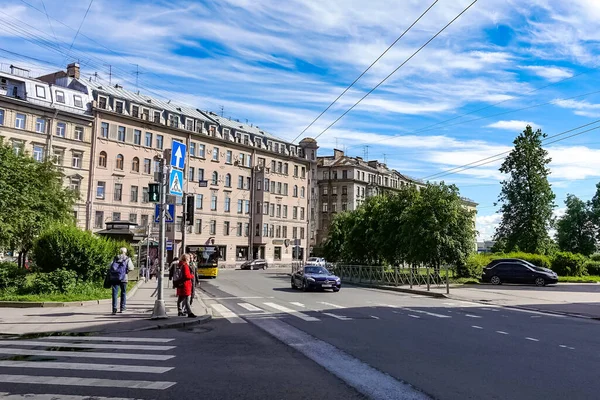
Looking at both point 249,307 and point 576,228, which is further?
point 576,228

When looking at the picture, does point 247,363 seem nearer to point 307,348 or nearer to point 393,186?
point 307,348

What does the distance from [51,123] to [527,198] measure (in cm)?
4970

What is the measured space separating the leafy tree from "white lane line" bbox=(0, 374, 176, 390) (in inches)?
3370

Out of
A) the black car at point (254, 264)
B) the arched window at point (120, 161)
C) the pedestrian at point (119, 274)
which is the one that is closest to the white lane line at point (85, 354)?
the pedestrian at point (119, 274)

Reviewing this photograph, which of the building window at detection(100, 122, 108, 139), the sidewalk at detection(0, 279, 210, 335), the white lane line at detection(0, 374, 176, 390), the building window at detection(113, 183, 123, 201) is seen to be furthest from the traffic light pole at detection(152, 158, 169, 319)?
the building window at detection(113, 183, 123, 201)

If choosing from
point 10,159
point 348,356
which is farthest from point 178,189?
point 10,159

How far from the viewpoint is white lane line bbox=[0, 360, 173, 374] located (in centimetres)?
773

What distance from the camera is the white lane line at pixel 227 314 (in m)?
14.5

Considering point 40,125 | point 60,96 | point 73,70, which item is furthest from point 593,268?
point 73,70

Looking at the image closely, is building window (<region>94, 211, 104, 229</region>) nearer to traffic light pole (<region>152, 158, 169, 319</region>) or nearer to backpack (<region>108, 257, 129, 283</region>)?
backpack (<region>108, 257, 129, 283</region>)

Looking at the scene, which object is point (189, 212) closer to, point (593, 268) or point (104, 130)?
point (593, 268)

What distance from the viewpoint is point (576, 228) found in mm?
81812

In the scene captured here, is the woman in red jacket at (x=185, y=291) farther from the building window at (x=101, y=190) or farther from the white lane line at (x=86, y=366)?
the building window at (x=101, y=190)

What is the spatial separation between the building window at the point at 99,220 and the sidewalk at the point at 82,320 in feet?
136
